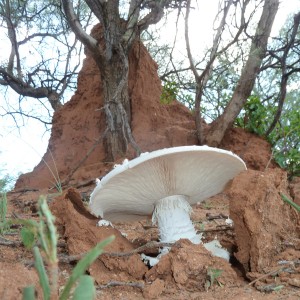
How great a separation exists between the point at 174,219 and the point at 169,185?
188 millimetres

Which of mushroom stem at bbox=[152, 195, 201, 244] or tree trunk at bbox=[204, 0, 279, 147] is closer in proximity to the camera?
mushroom stem at bbox=[152, 195, 201, 244]

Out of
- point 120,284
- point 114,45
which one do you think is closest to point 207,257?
point 120,284

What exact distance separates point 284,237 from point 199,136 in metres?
3.98

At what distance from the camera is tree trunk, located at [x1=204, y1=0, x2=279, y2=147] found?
5332mm

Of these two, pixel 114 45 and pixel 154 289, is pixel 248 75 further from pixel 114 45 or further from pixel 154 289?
pixel 154 289

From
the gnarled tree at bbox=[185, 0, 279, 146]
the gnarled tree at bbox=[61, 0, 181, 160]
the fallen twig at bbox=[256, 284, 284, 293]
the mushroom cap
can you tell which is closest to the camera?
the fallen twig at bbox=[256, 284, 284, 293]

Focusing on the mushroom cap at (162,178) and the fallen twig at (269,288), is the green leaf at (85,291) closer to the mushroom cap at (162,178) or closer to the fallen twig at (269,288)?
the mushroom cap at (162,178)

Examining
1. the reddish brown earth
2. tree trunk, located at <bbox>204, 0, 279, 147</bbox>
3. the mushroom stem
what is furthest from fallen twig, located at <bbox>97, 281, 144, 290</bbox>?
tree trunk, located at <bbox>204, 0, 279, 147</bbox>

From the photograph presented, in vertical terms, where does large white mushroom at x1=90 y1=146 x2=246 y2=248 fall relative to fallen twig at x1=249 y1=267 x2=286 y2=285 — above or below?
above

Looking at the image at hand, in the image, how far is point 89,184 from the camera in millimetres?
5941

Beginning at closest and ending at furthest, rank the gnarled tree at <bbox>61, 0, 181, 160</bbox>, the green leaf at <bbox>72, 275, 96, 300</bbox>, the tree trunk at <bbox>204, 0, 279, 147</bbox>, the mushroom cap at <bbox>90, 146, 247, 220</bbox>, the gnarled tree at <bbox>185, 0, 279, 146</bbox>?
the green leaf at <bbox>72, 275, 96, 300</bbox>, the mushroom cap at <bbox>90, 146, 247, 220</bbox>, the gnarled tree at <bbox>185, 0, 279, 146</bbox>, the tree trunk at <bbox>204, 0, 279, 147</bbox>, the gnarled tree at <bbox>61, 0, 181, 160</bbox>

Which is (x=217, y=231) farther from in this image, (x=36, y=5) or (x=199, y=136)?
(x=36, y=5)

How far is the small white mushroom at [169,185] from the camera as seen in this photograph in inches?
76.5

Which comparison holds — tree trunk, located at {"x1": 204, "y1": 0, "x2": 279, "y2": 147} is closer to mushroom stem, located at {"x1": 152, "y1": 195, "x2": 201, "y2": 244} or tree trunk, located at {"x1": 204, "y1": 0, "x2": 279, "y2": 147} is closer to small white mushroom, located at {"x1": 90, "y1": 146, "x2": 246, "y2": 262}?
small white mushroom, located at {"x1": 90, "y1": 146, "x2": 246, "y2": 262}
